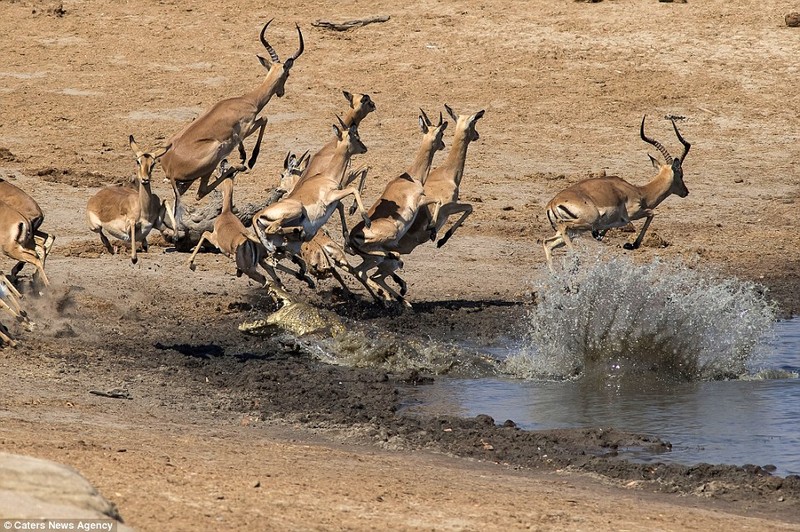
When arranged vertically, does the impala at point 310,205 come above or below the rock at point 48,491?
below

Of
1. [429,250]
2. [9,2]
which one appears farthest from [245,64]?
[429,250]

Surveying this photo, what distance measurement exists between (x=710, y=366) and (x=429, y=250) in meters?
4.35

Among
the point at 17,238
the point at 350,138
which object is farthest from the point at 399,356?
the point at 17,238

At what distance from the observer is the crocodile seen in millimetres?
11312

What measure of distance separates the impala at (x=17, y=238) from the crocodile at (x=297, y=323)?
1.73 metres

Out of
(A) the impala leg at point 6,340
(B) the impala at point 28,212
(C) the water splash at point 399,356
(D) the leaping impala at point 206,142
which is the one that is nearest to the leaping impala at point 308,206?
(D) the leaping impala at point 206,142

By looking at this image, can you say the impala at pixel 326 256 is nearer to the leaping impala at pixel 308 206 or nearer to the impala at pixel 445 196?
the leaping impala at pixel 308 206

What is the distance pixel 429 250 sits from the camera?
14594 millimetres

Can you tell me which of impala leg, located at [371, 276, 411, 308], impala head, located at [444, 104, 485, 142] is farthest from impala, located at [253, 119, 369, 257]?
impala head, located at [444, 104, 485, 142]

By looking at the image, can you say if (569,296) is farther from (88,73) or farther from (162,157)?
(88,73)

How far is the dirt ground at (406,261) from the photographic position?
23.4 ft

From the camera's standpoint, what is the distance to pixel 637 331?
11102 mm

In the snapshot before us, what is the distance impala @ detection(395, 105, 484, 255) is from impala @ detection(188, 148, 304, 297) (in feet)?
4.43

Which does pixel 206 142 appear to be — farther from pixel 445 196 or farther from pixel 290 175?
pixel 445 196
